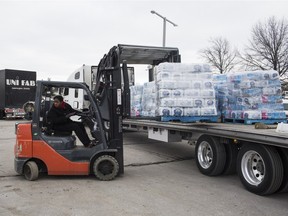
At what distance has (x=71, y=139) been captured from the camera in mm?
6574

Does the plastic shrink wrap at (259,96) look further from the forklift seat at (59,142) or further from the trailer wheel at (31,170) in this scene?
the trailer wheel at (31,170)

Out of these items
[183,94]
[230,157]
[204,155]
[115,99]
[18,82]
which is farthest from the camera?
[18,82]

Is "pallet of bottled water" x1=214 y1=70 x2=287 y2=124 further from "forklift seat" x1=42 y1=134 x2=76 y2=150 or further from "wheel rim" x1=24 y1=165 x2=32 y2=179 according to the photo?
"wheel rim" x1=24 y1=165 x2=32 y2=179

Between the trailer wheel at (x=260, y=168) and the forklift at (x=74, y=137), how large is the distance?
2400 mm

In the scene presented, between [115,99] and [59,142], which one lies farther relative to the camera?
[115,99]

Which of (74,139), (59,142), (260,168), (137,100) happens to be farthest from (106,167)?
(137,100)

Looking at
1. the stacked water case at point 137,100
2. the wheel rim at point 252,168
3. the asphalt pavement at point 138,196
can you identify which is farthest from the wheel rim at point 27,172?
the stacked water case at point 137,100

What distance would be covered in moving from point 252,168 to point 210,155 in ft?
4.34

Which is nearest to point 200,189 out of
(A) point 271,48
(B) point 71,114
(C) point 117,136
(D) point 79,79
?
(C) point 117,136

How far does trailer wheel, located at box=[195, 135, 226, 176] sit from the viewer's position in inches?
246

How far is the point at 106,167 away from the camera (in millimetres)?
6344

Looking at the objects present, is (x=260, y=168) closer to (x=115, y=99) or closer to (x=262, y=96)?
(x=262, y=96)

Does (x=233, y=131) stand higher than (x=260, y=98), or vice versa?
(x=260, y=98)

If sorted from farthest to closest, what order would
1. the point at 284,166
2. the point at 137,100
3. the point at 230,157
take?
the point at 137,100
the point at 230,157
the point at 284,166
